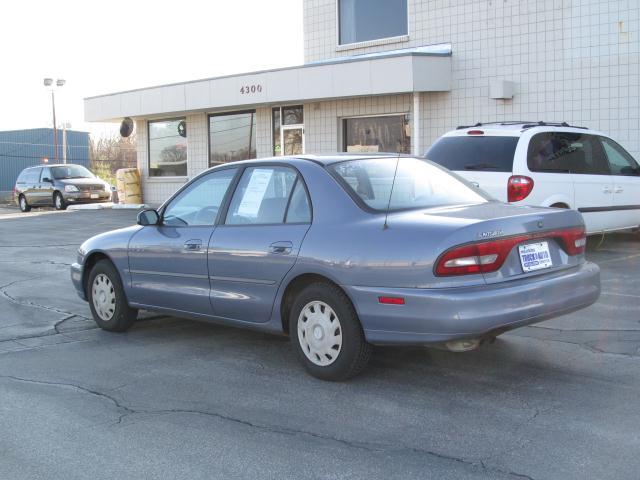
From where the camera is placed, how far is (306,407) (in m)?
4.95

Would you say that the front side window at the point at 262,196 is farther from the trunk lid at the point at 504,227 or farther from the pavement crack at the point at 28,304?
the pavement crack at the point at 28,304

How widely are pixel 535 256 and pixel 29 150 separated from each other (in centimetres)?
5931

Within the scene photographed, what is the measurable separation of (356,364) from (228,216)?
172cm

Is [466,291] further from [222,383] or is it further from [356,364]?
[222,383]

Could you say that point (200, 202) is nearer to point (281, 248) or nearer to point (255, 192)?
point (255, 192)

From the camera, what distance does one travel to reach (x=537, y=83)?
51.9ft

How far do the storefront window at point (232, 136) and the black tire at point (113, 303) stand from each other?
558 inches

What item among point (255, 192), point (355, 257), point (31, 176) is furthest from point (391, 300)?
point (31, 176)

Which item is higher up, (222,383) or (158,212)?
(158,212)

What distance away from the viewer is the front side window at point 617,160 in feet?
38.0

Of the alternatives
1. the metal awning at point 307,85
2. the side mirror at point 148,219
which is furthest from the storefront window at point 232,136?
the side mirror at point 148,219

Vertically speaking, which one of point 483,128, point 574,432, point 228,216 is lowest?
point 574,432

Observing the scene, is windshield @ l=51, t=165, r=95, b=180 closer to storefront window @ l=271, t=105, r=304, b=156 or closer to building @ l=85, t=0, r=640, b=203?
building @ l=85, t=0, r=640, b=203


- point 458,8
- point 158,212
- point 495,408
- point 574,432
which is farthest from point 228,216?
point 458,8
